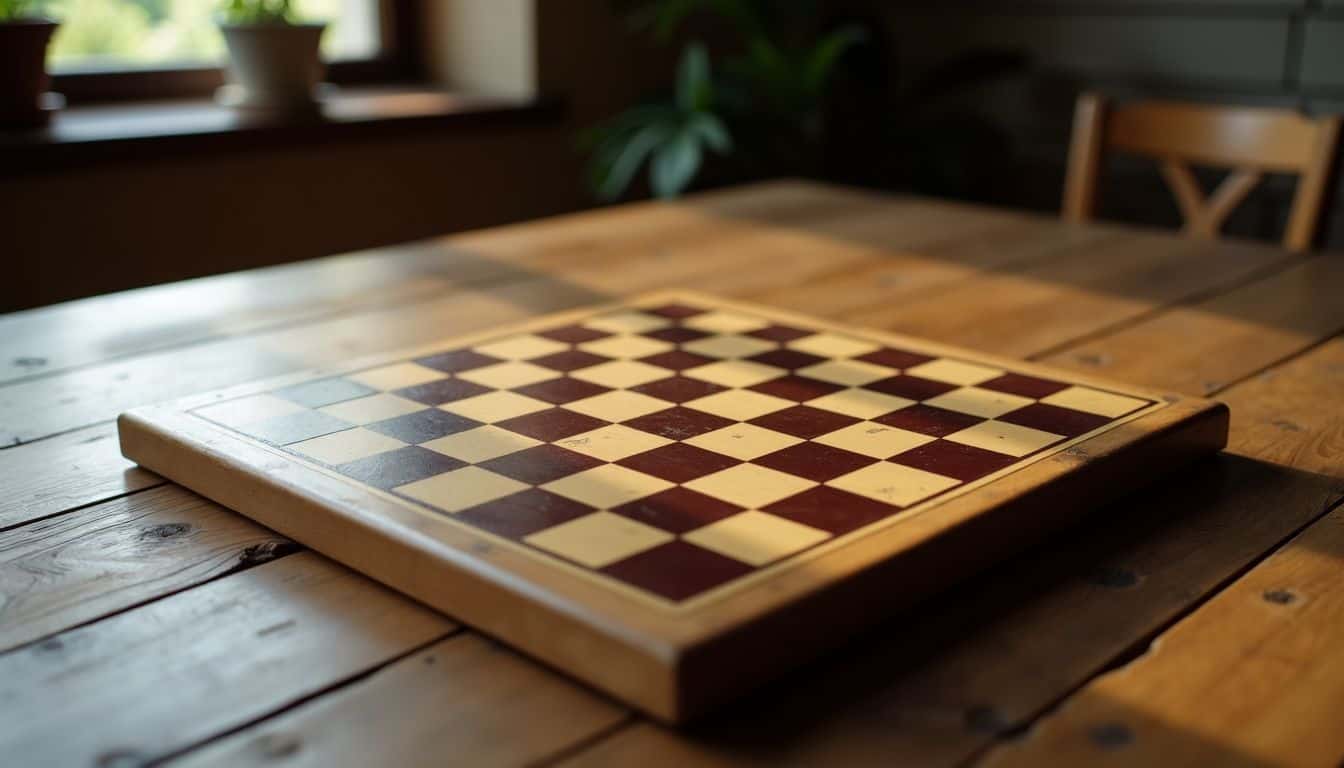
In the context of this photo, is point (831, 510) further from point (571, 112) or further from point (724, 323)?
point (571, 112)

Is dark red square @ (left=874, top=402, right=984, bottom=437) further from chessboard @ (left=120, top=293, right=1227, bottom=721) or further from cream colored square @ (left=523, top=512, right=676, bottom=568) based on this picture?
cream colored square @ (left=523, top=512, right=676, bottom=568)

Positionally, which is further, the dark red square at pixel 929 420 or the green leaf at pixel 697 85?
the green leaf at pixel 697 85

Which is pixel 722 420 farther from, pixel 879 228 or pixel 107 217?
pixel 107 217

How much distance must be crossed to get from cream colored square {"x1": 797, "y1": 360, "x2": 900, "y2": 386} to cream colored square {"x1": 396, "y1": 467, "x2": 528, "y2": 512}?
0.35 m

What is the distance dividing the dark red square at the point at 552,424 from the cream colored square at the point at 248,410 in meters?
0.18

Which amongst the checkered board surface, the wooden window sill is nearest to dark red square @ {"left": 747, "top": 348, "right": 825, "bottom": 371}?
the checkered board surface

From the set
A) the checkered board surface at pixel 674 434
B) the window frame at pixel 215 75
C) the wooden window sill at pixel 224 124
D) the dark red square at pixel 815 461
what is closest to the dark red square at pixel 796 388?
the checkered board surface at pixel 674 434

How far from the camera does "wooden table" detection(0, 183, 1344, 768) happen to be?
25.1 inches

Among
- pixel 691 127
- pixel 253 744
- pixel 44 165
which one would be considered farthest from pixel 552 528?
pixel 691 127

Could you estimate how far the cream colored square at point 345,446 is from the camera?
0.90 m

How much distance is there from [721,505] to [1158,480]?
1.26ft

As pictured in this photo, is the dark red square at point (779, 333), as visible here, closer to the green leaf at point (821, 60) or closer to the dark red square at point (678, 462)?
the dark red square at point (678, 462)

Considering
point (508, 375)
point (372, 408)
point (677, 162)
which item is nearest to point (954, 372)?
point (508, 375)

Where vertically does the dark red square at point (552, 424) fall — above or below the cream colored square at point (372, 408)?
above
